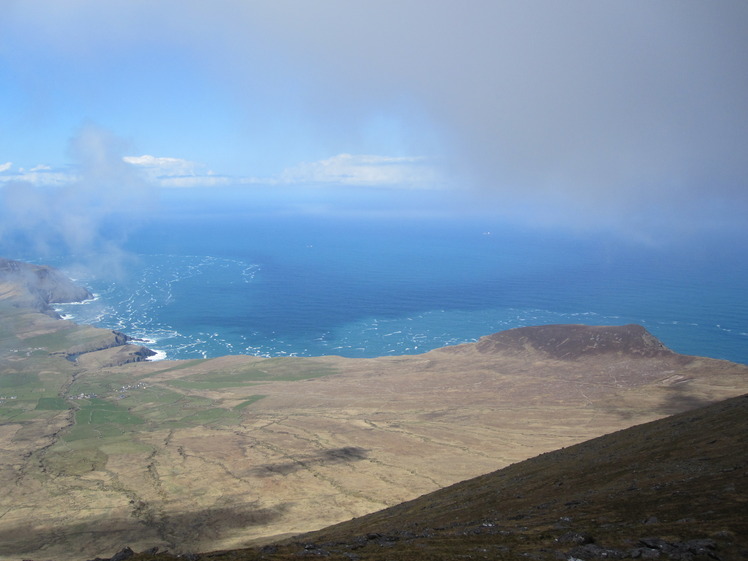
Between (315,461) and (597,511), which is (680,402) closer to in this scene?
(315,461)

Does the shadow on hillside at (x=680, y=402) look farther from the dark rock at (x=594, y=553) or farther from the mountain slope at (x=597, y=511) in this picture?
the dark rock at (x=594, y=553)

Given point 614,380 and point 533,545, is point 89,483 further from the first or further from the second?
point 614,380

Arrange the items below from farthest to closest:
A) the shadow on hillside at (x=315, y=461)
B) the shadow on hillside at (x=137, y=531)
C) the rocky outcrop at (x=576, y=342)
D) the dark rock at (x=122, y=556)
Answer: the rocky outcrop at (x=576, y=342) < the shadow on hillside at (x=315, y=461) < the shadow on hillside at (x=137, y=531) < the dark rock at (x=122, y=556)

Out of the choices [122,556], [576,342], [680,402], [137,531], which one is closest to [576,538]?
[122,556]

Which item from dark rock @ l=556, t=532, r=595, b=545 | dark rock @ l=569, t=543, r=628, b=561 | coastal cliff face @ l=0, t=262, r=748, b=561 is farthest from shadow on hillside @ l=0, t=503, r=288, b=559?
dark rock @ l=569, t=543, r=628, b=561

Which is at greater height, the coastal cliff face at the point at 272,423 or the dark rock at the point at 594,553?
the dark rock at the point at 594,553

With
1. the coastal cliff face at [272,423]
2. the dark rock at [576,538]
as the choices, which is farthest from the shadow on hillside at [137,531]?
the dark rock at [576,538]
